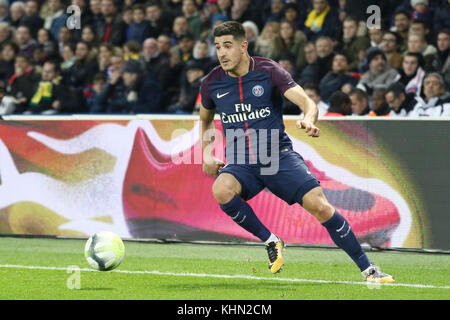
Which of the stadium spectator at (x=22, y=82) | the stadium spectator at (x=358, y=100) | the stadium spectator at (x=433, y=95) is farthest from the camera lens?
the stadium spectator at (x=22, y=82)

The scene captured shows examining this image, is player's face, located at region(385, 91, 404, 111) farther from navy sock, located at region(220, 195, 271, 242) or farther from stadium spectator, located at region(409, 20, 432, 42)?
navy sock, located at region(220, 195, 271, 242)

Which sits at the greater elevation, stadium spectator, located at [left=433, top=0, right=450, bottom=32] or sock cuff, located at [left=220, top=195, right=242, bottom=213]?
stadium spectator, located at [left=433, top=0, right=450, bottom=32]

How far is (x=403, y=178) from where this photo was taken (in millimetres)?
9891

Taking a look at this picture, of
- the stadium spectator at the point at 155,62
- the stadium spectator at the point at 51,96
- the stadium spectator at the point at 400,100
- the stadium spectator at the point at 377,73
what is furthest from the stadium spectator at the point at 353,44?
the stadium spectator at the point at 51,96

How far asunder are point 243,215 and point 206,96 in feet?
3.71

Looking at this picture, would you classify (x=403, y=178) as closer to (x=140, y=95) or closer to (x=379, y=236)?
(x=379, y=236)

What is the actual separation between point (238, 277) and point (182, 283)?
25.2 inches

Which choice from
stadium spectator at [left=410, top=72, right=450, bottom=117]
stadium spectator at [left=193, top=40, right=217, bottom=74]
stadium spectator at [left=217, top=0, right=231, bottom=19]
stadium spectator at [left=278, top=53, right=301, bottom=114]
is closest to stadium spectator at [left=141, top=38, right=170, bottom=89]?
stadium spectator at [left=193, top=40, right=217, bottom=74]

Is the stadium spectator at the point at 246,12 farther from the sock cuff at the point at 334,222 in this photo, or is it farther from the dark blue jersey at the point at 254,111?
the sock cuff at the point at 334,222

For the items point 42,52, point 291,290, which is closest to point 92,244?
point 291,290

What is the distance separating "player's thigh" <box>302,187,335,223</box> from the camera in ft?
23.9

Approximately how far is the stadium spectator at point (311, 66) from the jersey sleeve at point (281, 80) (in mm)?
5794

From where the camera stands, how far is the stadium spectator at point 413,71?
12219mm

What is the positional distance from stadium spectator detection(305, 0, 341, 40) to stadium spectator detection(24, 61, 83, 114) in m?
4.27
